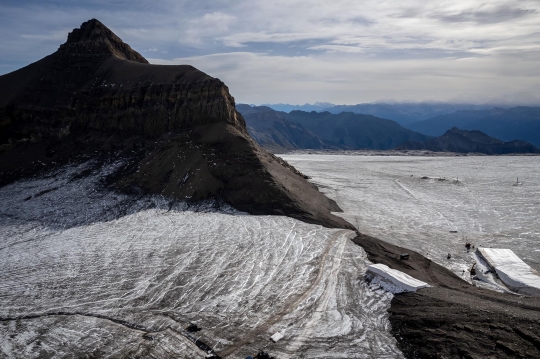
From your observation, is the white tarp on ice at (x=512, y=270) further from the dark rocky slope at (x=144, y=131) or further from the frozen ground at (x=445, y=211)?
the dark rocky slope at (x=144, y=131)

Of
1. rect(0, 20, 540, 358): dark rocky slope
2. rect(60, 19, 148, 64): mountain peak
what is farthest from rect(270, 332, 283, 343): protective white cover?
rect(60, 19, 148, 64): mountain peak

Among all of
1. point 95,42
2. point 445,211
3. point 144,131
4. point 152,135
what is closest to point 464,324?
point 445,211

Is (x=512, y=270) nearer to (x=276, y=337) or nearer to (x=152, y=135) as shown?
(x=276, y=337)

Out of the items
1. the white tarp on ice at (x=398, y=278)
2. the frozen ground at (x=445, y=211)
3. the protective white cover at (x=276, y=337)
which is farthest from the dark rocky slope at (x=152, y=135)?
the protective white cover at (x=276, y=337)

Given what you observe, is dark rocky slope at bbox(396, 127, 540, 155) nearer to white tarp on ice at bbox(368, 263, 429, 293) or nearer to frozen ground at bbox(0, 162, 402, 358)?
frozen ground at bbox(0, 162, 402, 358)

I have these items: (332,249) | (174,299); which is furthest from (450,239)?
(174,299)

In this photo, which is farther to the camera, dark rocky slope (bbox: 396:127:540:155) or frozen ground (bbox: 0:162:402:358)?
dark rocky slope (bbox: 396:127:540:155)
